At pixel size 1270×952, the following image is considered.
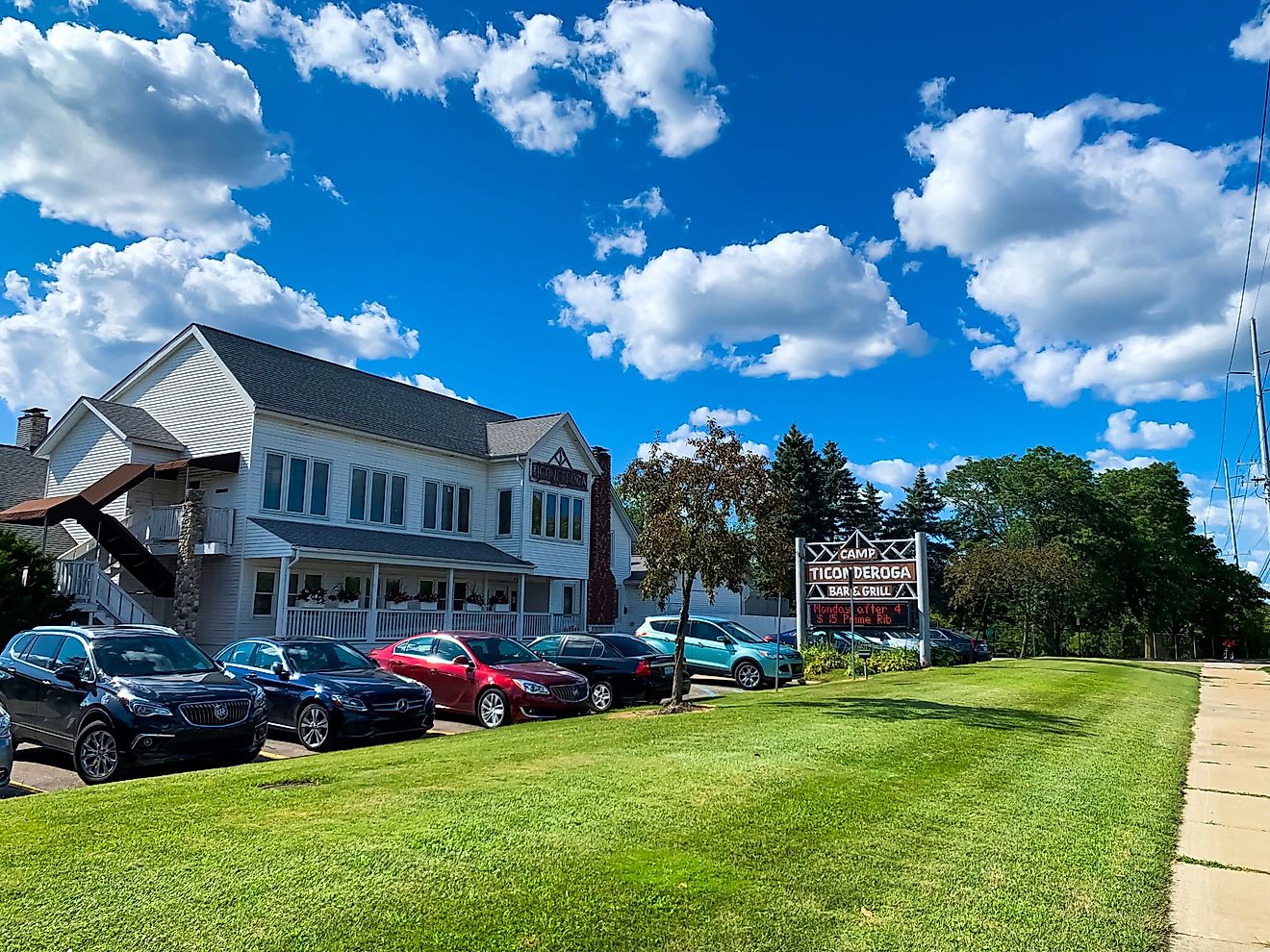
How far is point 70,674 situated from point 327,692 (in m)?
3.21

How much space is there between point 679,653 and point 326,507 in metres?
14.7

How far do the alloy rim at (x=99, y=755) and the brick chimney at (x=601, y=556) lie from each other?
82.0 feet

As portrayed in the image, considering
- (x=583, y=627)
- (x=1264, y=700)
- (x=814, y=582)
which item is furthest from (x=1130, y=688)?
(x=583, y=627)

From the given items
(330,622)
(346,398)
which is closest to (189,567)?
(330,622)

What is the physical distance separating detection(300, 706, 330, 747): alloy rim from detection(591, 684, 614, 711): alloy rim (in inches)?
211

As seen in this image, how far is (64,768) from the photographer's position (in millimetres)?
11312

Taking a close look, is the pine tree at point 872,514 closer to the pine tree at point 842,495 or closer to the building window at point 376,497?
the pine tree at point 842,495

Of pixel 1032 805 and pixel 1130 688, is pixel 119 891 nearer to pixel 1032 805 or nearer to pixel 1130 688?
pixel 1032 805

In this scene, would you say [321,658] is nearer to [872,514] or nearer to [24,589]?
[24,589]

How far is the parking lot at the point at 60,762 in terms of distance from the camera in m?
10.0

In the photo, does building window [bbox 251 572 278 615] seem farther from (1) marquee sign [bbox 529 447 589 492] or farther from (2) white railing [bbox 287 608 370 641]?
(1) marquee sign [bbox 529 447 589 492]

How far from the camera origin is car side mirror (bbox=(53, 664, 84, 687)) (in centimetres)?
1087

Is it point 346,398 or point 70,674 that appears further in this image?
point 346,398

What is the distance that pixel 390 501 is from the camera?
28547 mm
